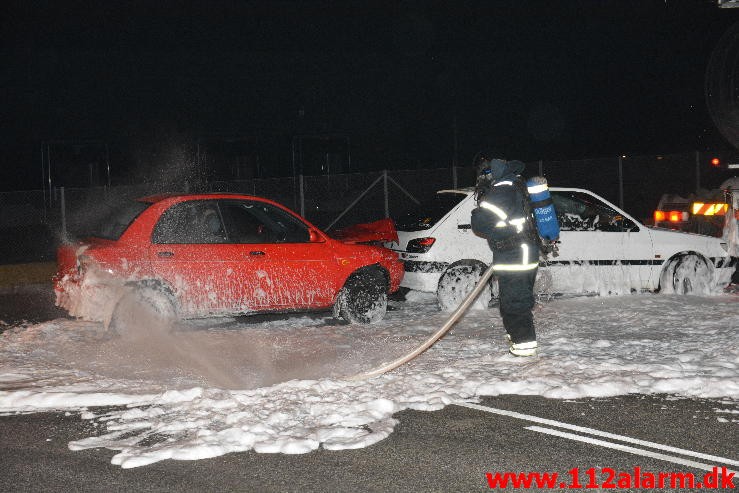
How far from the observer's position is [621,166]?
22547 mm

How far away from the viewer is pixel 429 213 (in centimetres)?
1114

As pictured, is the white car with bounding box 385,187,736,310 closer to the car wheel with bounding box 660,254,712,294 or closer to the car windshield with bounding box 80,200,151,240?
the car wheel with bounding box 660,254,712,294

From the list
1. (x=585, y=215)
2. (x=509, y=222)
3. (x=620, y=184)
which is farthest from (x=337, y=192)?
(x=509, y=222)

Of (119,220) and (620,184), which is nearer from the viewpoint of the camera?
(119,220)

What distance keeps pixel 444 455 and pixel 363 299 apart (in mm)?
4918

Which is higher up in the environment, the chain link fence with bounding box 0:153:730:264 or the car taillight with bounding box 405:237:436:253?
the chain link fence with bounding box 0:153:730:264

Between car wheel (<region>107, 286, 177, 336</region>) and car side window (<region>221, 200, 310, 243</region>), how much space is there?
Answer: 103 cm

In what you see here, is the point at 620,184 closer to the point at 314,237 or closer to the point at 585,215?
the point at 585,215

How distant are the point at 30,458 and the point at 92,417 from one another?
84 cm

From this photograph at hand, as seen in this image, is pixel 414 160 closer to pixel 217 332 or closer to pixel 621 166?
pixel 621 166

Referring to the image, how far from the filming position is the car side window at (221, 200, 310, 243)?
9648 mm

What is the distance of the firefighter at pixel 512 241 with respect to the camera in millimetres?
7828

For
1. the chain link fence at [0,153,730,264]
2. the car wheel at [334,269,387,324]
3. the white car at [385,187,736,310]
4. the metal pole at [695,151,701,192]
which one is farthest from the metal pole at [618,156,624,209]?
the car wheel at [334,269,387,324]

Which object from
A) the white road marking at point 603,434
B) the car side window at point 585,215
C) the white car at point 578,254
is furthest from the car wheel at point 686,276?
the white road marking at point 603,434
